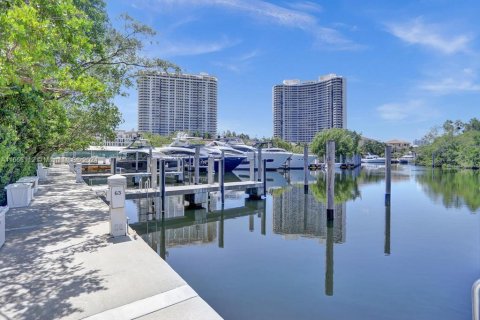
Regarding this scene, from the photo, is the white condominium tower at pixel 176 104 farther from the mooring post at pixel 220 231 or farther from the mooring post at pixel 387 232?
the mooring post at pixel 220 231

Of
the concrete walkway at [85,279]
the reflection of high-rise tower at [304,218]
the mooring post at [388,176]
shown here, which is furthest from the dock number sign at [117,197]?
the mooring post at [388,176]

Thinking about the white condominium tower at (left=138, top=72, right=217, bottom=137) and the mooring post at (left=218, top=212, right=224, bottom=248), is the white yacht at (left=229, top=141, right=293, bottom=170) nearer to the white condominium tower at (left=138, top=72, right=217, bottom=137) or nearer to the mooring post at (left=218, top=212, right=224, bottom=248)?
the mooring post at (left=218, top=212, right=224, bottom=248)

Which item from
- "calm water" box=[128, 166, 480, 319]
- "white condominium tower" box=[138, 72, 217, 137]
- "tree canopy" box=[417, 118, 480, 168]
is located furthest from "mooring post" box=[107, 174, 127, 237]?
"white condominium tower" box=[138, 72, 217, 137]

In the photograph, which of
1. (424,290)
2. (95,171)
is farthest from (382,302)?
(95,171)

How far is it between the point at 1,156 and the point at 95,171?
24997 mm

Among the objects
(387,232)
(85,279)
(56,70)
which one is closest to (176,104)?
(387,232)

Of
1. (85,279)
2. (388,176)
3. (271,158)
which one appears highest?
(271,158)

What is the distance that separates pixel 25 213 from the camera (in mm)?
8508

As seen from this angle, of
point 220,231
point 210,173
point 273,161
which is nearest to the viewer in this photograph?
point 220,231

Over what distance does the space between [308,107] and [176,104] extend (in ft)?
160

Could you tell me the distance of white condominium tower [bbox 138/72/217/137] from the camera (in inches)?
4026

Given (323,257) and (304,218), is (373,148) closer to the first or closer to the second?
(304,218)

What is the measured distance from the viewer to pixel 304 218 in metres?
13.9

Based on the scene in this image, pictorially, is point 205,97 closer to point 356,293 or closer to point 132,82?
point 132,82
